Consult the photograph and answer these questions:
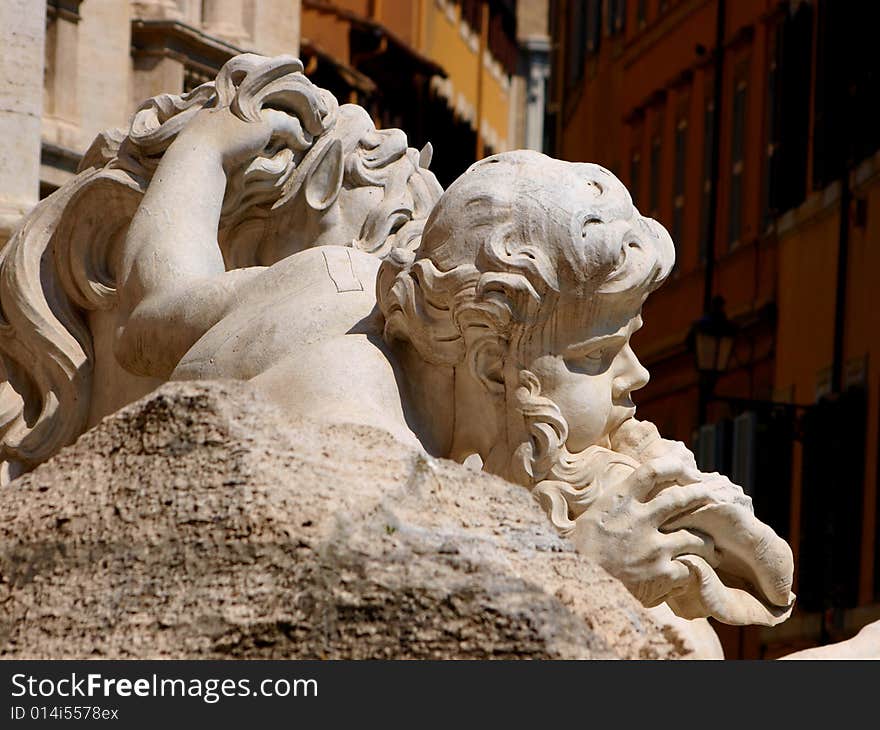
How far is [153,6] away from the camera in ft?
47.6

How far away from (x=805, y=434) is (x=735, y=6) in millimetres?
7171

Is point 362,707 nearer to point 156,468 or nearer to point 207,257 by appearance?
point 156,468

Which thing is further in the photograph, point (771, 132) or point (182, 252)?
point (771, 132)

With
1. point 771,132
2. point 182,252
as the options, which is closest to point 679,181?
point 771,132

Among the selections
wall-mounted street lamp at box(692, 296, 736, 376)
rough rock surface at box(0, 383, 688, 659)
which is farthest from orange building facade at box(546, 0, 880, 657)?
rough rock surface at box(0, 383, 688, 659)

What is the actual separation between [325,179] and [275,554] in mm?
2178

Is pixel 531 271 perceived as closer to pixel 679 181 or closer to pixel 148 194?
pixel 148 194

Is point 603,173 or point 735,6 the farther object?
point 735,6

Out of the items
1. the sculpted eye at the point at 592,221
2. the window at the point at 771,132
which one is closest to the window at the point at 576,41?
the window at the point at 771,132

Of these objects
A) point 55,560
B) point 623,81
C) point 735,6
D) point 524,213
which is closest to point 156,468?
point 55,560

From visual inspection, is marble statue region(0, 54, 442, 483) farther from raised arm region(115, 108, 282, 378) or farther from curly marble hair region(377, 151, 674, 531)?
curly marble hair region(377, 151, 674, 531)

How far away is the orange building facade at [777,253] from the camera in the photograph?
87.2 feet

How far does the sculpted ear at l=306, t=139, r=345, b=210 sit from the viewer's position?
19.5ft

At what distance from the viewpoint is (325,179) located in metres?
5.95
